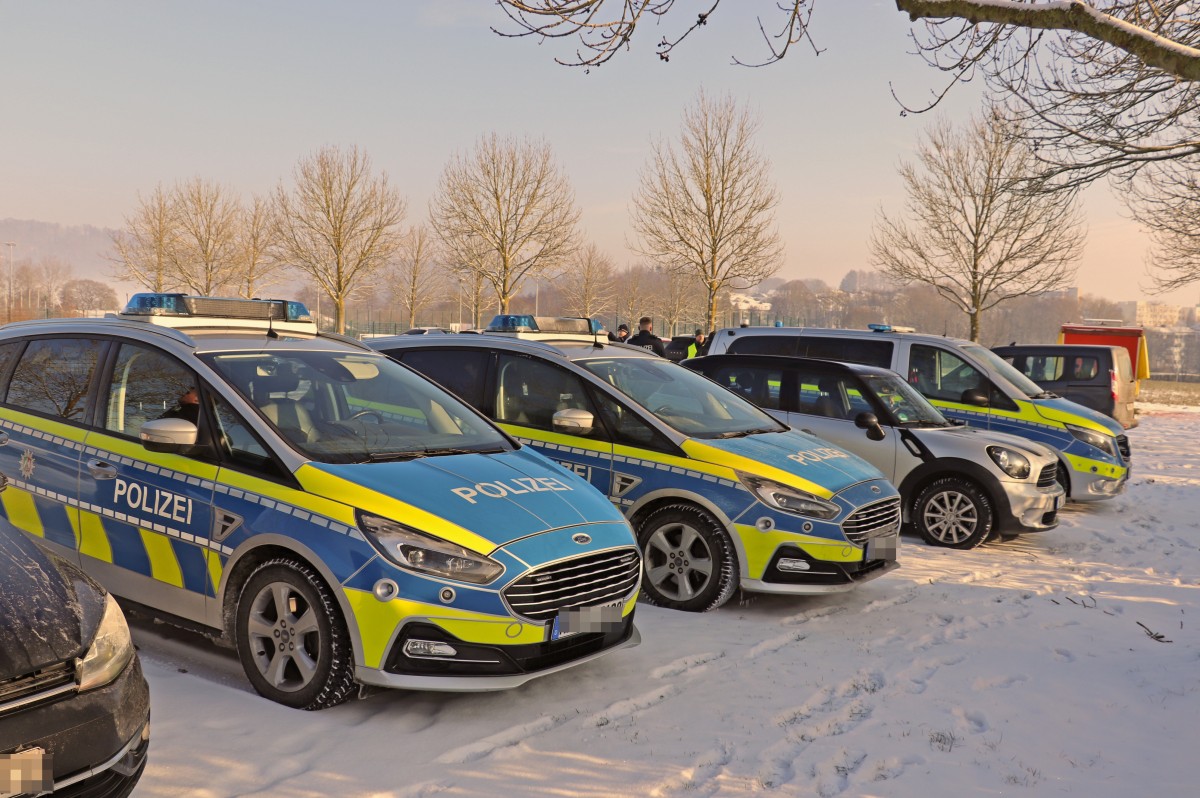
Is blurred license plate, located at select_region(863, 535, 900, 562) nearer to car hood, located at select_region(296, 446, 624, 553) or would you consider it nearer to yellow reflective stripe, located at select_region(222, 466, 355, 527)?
car hood, located at select_region(296, 446, 624, 553)

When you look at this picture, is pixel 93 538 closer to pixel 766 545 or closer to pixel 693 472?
pixel 693 472

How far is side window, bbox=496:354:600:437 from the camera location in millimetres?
6547

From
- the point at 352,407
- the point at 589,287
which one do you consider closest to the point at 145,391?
the point at 352,407

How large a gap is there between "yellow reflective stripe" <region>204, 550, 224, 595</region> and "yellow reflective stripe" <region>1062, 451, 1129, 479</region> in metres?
8.88

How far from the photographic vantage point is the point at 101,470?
4.68 meters

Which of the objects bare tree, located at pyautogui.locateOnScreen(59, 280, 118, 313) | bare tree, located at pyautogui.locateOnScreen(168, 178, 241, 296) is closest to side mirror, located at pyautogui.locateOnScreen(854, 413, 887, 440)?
bare tree, located at pyautogui.locateOnScreen(168, 178, 241, 296)

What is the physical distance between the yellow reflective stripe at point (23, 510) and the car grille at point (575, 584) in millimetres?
2786

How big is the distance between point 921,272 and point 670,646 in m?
24.8

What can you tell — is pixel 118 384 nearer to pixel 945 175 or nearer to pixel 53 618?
pixel 53 618

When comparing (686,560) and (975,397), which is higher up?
(975,397)

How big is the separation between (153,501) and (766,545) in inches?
133

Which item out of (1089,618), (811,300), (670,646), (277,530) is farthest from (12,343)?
(811,300)

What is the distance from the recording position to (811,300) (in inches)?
4970

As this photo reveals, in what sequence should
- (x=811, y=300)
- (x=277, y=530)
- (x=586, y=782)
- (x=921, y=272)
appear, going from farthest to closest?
(x=811, y=300) < (x=921, y=272) < (x=277, y=530) < (x=586, y=782)
